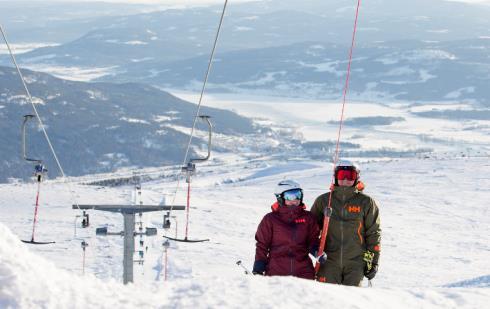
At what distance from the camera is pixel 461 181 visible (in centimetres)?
4559

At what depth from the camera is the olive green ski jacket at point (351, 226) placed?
6.68 m

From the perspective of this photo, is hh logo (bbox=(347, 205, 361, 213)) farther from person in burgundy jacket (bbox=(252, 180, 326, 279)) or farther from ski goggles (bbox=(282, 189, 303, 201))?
ski goggles (bbox=(282, 189, 303, 201))

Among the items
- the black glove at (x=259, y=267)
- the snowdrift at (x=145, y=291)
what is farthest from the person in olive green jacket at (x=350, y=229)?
the snowdrift at (x=145, y=291)

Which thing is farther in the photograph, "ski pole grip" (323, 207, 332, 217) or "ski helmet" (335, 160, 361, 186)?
"ski helmet" (335, 160, 361, 186)

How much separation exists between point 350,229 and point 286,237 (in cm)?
60

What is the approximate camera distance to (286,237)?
6.52 m

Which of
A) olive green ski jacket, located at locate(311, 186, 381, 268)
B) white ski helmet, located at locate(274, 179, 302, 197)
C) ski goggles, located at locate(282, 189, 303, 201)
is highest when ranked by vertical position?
white ski helmet, located at locate(274, 179, 302, 197)

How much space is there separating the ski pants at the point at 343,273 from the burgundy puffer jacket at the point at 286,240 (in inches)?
11.8

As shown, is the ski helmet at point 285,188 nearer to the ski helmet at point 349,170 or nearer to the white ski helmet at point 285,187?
the white ski helmet at point 285,187

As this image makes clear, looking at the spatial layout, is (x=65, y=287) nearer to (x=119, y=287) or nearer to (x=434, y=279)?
(x=119, y=287)

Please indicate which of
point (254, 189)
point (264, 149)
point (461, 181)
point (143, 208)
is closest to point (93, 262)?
point (143, 208)

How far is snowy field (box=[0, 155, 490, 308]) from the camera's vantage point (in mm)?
4906

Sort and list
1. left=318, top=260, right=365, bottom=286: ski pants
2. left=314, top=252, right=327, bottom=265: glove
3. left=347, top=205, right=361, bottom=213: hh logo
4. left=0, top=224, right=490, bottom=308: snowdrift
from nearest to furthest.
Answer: left=0, top=224, right=490, bottom=308: snowdrift, left=314, top=252, right=327, bottom=265: glove, left=347, top=205, right=361, bottom=213: hh logo, left=318, top=260, right=365, bottom=286: ski pants

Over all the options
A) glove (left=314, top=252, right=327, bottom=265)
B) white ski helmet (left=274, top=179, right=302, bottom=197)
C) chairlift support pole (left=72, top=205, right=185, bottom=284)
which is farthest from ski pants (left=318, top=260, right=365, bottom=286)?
chairlift support pole (left=72, top=205, right=185, bottom=284)
